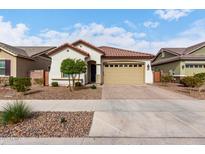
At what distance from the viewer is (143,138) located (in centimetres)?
589

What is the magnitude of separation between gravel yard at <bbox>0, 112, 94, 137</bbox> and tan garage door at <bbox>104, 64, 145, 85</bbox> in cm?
1640

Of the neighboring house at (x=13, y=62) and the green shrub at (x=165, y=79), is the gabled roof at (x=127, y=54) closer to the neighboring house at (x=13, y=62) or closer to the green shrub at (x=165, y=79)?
the green shrub at (x=165, y=79)

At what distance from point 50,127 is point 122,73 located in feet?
60.8

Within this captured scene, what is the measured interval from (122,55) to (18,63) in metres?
10.9

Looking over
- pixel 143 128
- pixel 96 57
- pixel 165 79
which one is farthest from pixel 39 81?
pixel 143 128

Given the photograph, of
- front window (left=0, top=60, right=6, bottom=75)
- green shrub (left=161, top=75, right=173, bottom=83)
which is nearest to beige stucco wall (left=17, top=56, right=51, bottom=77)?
front window (left=0, top=60, right=6, bottom=75)

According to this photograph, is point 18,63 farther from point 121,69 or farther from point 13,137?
point 13,137

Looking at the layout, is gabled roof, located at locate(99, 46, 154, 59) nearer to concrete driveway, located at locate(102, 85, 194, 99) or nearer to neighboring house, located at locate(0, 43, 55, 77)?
concrete driveway, located at locate(102, 85, 194, 99)

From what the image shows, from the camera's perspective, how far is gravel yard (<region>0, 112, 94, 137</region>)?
6191mm

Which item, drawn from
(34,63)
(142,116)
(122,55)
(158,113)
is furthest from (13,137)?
(34,63)

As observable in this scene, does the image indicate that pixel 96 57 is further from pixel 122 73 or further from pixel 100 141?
pixel 100 141

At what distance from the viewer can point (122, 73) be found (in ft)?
81.5

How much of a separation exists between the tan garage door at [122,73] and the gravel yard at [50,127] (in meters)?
16.4
